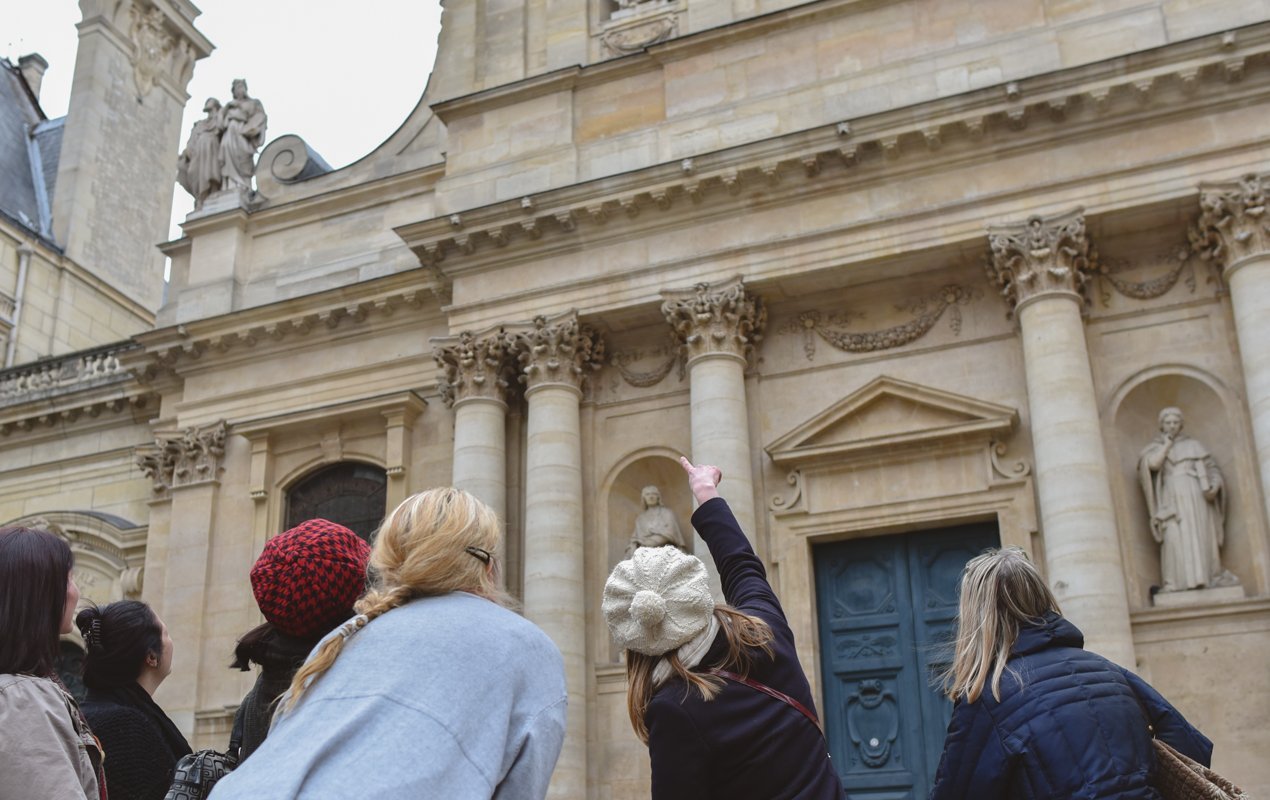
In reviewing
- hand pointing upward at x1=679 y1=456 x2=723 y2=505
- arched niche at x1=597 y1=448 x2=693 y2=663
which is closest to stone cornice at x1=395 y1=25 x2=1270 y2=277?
arched niche at x1=597 y1=448 x2=693 y2=663

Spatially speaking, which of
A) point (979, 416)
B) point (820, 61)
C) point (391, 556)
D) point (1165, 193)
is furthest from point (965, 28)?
point (391, 556)

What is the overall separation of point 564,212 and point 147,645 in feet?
38.0

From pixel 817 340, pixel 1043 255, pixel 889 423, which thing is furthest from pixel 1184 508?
pixel 817 340

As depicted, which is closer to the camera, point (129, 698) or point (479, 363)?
point (129, 698)

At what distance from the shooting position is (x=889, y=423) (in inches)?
571

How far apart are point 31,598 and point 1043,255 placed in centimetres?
1179

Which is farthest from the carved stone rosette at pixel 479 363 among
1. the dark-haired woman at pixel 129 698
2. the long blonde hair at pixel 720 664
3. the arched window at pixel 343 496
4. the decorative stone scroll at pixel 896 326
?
the long blonde hair at pixel 720 664

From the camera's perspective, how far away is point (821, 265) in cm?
1459

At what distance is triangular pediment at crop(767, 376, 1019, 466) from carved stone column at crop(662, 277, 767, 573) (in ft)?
2.05

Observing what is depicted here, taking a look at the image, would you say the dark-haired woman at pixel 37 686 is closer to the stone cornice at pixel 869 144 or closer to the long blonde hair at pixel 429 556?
the long blonde hair at pixel 429 556

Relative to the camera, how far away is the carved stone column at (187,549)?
1719cm

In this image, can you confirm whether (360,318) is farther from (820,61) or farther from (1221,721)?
(1221,721)

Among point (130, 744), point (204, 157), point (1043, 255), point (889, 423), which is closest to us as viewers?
point (130, 744)

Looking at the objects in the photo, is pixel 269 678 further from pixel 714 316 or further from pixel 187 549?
pixel 187 549
